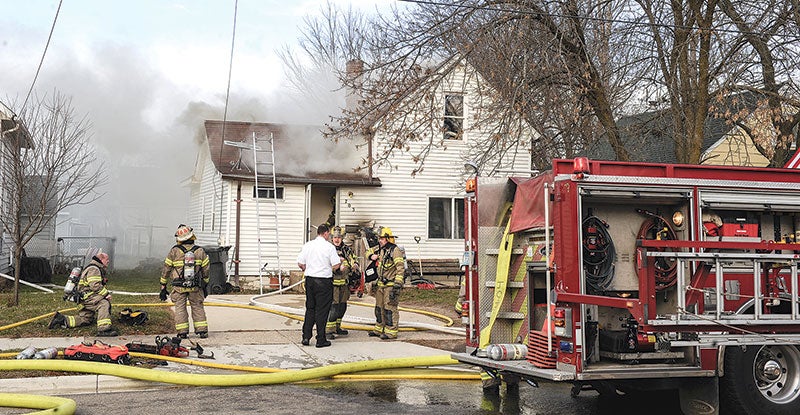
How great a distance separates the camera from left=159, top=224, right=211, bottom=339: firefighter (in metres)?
10.2

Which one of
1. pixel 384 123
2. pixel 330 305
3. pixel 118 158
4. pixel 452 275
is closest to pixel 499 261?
pixel 330 305

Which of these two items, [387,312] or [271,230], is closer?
[387,312]

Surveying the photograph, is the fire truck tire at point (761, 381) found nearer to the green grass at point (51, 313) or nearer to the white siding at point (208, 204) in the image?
the green grass at point (51, 313)

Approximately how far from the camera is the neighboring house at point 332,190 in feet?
64.8

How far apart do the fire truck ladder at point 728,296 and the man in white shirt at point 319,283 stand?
5.16 m

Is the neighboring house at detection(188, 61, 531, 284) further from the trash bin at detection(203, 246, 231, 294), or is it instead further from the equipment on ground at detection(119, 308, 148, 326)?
the equipment on ground at detection(119, 308, 148, 326)

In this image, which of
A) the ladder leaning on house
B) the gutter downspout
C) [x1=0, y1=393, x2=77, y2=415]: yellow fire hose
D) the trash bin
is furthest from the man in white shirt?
the gutter downspout

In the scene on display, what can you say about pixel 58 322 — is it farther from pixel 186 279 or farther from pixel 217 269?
pixel 217 269

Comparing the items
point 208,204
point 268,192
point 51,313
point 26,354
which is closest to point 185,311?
point 26,354

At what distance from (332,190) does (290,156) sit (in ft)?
6.01

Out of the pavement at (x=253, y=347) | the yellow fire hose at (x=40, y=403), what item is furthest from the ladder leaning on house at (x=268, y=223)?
the yellow fire hose at (x=40, y=403)

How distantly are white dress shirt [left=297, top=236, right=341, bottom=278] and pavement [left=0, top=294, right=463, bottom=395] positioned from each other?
972 mm

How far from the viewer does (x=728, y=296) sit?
21.8ft


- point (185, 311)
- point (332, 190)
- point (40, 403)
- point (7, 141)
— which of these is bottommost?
point (40, 403)
